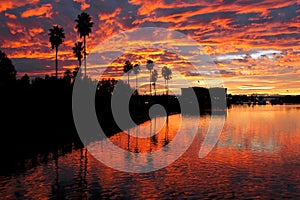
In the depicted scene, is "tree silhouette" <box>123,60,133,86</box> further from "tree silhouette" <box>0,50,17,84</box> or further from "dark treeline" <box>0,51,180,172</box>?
"dark treeline" <box>0,51,180,172</box>

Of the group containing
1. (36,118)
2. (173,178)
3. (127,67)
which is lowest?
(173,178)

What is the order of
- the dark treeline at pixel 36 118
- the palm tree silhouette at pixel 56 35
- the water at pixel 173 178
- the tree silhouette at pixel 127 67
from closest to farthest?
the water at pixel 173 178
the dark treeline at pixel 36 118
the palm tree silhouette at pixel 56 35
the tree silhouette at pixel 127 67

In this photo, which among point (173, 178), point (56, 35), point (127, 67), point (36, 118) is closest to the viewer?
point (173, 178)

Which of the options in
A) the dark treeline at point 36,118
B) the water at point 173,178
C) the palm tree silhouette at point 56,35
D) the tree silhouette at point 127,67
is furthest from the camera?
the tree silhouette at point 127,67

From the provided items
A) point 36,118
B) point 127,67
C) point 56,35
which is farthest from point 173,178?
point 127,67

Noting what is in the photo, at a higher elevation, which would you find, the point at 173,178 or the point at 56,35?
the point at 56,35

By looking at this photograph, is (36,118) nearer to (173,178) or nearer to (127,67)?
(173,178)

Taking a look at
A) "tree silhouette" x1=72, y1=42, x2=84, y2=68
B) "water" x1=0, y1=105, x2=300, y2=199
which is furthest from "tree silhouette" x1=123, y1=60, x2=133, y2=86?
"water" x1=0, y1=105, x2=300, y2=199

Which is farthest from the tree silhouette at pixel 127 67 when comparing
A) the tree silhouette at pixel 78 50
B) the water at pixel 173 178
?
the water at pixel 173 178

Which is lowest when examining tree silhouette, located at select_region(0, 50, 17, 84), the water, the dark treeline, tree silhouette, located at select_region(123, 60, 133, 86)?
the water

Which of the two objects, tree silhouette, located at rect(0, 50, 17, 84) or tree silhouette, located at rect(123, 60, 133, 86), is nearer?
tree silhouette, located at rect(0, 50, 17, 84)

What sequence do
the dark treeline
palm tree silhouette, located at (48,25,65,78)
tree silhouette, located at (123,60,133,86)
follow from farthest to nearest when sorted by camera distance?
tree silhouette, located at (123,60,133,86) → palm tree silhouette, located at (48,25,65,78) → the dark treeline

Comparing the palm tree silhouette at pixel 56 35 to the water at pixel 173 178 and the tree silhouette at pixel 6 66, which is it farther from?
the water at pixel 173 178

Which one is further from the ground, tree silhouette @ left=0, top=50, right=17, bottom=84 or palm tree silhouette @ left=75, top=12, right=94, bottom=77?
palm tree silhouette @ left=75, top=12, right=94, bottom=77
